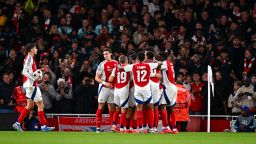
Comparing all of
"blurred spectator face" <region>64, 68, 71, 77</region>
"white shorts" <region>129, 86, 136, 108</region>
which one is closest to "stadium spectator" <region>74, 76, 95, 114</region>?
"blurred spectator face" <region>64, 68, 71, 77</region>

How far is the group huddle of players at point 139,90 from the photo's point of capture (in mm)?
21031

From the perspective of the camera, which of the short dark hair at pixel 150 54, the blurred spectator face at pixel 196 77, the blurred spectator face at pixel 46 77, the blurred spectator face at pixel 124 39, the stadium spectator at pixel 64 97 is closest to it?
the short dark hair at pixel 150 54

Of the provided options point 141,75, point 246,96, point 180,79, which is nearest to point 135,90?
point 141,75

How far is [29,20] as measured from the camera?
29.3 m

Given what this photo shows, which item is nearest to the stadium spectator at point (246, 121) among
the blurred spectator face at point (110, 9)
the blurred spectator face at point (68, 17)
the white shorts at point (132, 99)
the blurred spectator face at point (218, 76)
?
the blurred spectator face at point (218, 76)

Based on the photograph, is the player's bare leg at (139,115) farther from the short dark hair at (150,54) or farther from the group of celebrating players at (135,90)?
the short dark hair at (150,54)

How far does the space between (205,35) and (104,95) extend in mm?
5620

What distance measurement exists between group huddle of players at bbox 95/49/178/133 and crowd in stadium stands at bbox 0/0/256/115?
125 inches

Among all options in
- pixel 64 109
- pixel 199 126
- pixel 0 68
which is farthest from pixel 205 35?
pixel 0 68

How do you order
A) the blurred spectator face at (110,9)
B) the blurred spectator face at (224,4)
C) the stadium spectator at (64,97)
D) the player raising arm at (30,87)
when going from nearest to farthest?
the player raising arm at (30,87)
the stadium spectator at (64,97)
the blurred spectator face at (224,4)
the blurred spectator face at (110,9)

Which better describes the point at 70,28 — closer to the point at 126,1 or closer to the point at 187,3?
the point at 126,1

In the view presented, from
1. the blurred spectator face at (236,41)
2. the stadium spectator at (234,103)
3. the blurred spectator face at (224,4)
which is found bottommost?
the stadium spectator at (234,103)

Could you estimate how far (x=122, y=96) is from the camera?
21.6m

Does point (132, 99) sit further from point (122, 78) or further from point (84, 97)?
point (84, 97)
